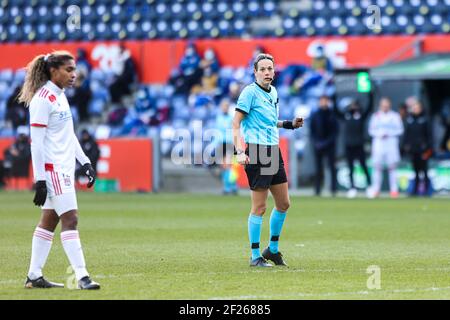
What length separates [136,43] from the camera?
1302 inches

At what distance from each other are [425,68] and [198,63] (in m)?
7.09

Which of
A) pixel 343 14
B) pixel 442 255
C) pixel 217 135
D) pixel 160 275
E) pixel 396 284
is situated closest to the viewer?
pixel 396 284

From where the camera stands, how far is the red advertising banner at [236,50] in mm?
30172

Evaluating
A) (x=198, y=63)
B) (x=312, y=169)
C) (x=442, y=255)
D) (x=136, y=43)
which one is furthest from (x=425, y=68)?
(x=442, y=255)

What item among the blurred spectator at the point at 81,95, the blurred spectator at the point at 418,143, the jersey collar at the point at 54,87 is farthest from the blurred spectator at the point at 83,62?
the jersey collar at the point at 54,87

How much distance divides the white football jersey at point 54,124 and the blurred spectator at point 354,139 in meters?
16.5

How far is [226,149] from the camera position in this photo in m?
26.5

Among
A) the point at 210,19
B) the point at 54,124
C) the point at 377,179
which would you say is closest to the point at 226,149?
the point at 377,179

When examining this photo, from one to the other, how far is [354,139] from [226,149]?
3.07 m

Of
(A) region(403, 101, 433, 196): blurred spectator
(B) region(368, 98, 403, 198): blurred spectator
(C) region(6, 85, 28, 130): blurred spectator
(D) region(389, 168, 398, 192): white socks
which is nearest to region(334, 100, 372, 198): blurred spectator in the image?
(B) region(368, 98, 403, 198): blurred spectator

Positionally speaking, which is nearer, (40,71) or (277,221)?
(40,71)

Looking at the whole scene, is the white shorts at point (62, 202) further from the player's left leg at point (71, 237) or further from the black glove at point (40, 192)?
the black glove at point (40, 192)

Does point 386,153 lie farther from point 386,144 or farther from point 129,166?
point 129,166

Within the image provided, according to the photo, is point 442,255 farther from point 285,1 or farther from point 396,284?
point 285,1
